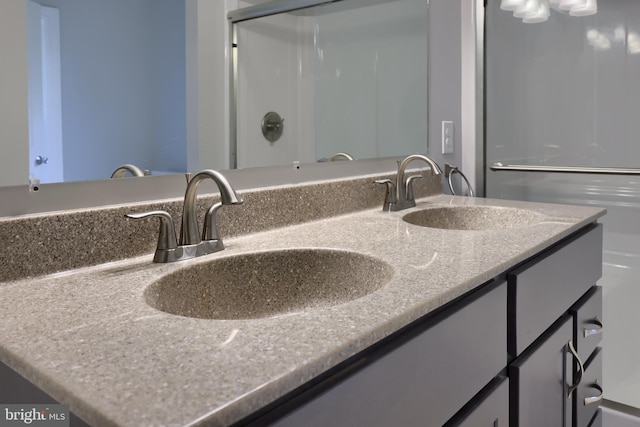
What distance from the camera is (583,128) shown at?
1787mm

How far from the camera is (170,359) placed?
483mm

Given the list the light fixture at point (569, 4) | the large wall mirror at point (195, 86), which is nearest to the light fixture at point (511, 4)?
the light fixture at point (569, 4)

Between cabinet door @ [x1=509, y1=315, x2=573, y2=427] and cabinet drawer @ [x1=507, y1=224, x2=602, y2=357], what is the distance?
0.02 metres

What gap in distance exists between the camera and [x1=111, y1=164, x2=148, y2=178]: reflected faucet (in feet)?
2.99

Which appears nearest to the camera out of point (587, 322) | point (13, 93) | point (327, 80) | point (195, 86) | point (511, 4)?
point (13, 93)

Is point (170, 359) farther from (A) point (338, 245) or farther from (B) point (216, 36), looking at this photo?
(B) point (216, 36)

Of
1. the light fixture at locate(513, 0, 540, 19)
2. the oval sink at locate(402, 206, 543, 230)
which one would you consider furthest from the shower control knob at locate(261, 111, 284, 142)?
the light fixture at locate(513, 0, 540, 19)

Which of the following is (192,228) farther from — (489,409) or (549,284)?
(549,284)

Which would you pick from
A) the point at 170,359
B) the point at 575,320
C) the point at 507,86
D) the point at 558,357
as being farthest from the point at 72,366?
the point at 507,86

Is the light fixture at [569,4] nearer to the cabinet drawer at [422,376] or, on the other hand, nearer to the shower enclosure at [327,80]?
the shower enclosure at [327,80]

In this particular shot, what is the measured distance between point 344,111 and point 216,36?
1.67 ft

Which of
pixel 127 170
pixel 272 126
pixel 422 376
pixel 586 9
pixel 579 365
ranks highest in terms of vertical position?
pixel 586 9

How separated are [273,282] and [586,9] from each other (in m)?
1.49

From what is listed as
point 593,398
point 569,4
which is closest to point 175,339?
point 593,398
